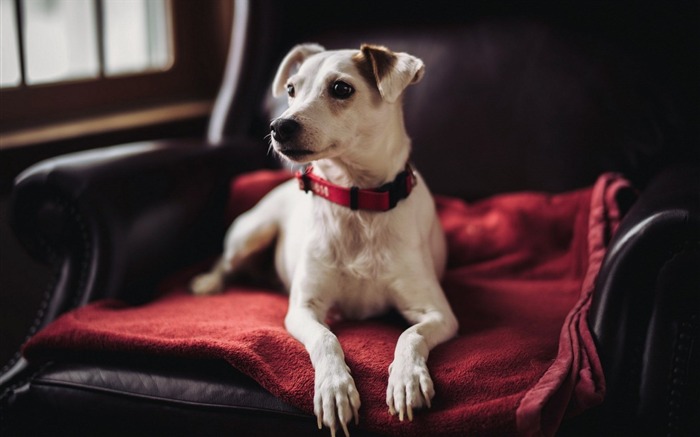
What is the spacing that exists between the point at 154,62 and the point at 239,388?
2.06 metres

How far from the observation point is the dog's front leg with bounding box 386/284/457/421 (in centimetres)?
127

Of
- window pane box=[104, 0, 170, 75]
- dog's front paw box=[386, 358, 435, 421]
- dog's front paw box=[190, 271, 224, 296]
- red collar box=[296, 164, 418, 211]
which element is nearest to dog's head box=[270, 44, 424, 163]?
red collar box=[296, 164, 418, 211]

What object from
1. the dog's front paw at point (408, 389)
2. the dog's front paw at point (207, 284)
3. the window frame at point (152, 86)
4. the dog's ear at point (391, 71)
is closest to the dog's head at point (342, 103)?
the dog's ear at point (391, 71)

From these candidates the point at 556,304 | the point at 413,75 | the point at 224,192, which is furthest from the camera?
the point at 224,192

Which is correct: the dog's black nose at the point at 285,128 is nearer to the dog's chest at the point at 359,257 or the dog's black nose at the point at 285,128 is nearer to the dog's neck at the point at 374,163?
the dog's neck at the point at 374,163

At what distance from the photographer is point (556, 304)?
5.67ft

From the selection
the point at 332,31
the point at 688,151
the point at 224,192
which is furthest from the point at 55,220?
the point at 688,151

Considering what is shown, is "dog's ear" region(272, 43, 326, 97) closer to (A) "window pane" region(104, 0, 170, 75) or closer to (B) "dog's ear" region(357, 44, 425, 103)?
(B) "dog's ear" region(357, 44, 425, 103)

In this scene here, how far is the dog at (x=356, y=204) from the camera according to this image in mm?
1473

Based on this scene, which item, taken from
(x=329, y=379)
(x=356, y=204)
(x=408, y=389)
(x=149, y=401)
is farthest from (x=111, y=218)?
(x=408, y=389)

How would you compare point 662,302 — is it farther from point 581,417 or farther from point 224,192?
point 224,192

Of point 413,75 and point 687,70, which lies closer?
point 413,75

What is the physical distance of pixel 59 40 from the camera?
103 inches

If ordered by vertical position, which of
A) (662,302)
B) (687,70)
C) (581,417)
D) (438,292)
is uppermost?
(687,70)
